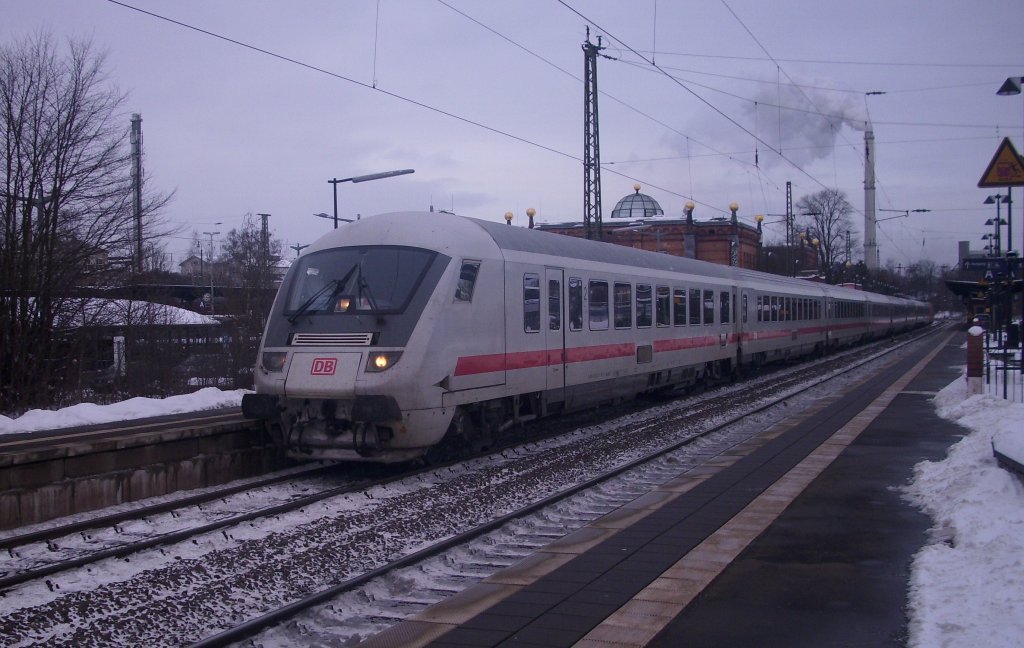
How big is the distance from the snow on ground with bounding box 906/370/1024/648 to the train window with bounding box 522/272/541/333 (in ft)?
18.1

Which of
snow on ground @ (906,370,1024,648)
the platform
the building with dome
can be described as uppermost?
the building with dome

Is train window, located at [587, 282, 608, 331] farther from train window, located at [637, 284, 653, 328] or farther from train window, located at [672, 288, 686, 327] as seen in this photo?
train window, located at [672, 288, 686, 327]

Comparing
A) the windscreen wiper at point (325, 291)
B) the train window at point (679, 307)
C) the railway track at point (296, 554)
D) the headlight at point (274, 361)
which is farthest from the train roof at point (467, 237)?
the railway track at point (296, 554)

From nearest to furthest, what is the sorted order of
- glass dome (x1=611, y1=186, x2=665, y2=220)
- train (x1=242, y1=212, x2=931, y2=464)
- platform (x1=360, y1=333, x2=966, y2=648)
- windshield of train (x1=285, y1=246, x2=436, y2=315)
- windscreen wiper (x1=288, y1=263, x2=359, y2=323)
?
platform (x1=360, y1=333, x2=966, y2=648)
train (x1=242, y1=212, x2=931, y2=464)
windshield of train (x1=285, y1=246, x2=436, y2=315)
windscreen wiper (x1=288, y1=263, x2=359, y2=323)
glass dome (x1=611, y1=186, x2=665, y2=220)

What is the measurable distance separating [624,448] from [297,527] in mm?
6201

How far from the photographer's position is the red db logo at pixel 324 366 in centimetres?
1081

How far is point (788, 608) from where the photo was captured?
6.01m

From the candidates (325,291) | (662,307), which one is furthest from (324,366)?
(662,307)

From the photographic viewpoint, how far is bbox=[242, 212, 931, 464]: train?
10.7 meters

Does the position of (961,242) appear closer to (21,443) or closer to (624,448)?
(624,448)

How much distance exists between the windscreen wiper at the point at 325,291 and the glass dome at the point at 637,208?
71.4 m

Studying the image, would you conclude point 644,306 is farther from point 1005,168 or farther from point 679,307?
point 1005,168

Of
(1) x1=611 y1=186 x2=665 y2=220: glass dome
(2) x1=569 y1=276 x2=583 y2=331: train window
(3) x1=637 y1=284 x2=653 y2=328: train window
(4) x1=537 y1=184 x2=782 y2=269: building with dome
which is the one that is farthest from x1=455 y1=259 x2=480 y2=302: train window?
(1) x1=611 y1=186 x2=665 y2=220: glass dome

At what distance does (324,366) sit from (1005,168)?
30.1 feet
